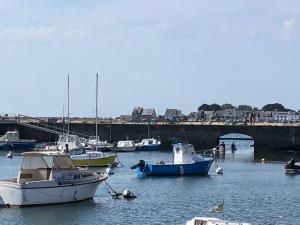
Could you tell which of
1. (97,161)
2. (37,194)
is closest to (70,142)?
(97,161)

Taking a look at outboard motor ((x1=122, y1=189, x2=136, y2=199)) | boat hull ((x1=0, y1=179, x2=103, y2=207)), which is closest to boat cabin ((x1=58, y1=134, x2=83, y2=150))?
outboard motor ((x1=122, y1=189, x2=136, y2=199))

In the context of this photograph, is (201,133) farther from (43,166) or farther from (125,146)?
(43,166)

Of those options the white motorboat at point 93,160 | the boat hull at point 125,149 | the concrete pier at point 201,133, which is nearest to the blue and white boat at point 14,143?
the concrete pier at point 201,133

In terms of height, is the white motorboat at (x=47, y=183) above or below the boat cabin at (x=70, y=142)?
below

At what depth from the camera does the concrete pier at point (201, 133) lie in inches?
4035

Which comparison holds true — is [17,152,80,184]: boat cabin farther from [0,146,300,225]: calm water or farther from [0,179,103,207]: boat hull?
[0,146,300,225]: calm water

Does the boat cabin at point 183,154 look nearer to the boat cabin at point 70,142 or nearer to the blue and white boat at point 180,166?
the blue and white boat at point 180,166

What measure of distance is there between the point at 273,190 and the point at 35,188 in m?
20.1

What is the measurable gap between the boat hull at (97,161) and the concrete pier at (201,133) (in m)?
25.0

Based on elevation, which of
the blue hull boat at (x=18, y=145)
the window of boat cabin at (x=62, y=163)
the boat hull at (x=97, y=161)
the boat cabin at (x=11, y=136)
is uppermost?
the boat cabin at (x=11, y=136)

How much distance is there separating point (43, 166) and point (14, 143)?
6014 cm

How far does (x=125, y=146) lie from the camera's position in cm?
10388

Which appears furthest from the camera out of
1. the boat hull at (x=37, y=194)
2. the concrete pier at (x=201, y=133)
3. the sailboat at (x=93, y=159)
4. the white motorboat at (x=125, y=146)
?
the white motorboat at (x=125, y=146)

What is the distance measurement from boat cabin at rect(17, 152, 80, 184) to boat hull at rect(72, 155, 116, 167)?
87.2 ft
